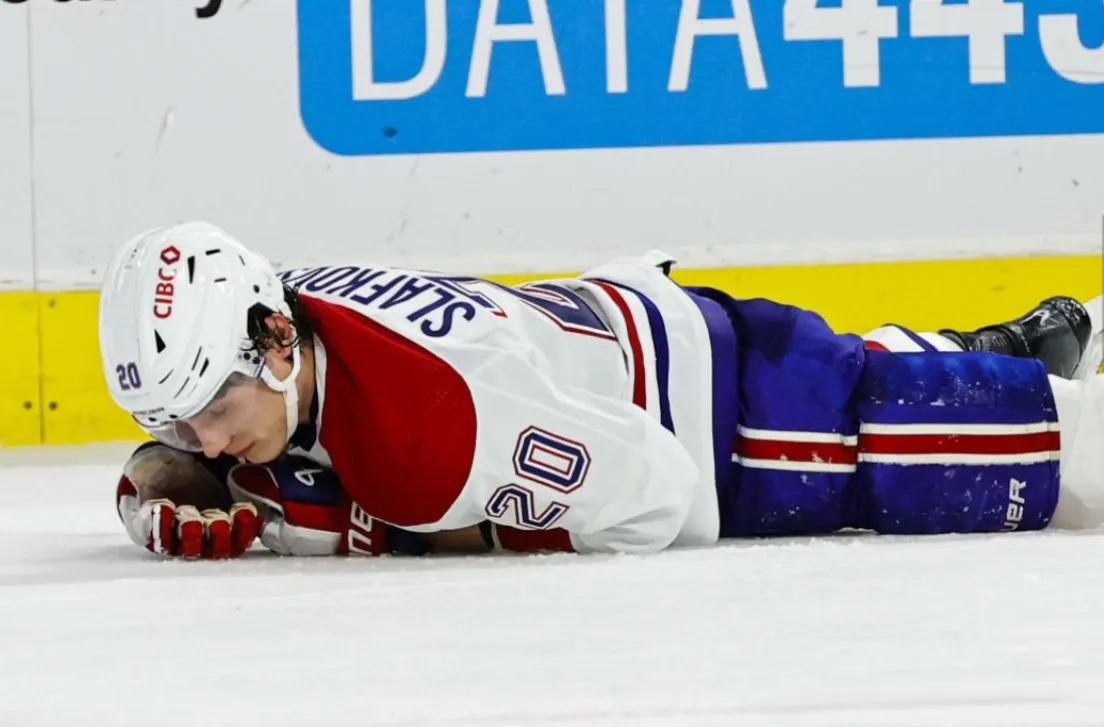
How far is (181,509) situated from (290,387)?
0.69 ft

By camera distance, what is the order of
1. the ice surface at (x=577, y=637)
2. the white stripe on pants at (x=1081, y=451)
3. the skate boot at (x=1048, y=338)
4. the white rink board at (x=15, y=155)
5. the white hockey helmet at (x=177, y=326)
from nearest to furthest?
the ice surface at (x=577, y=637)
the white hockey helmet at (x=177, y=326)
the white stripe on pants at (x=1081, y=451)
the skate boot at (x=1048, y=338)
the white rink board at (x=15, y=155)

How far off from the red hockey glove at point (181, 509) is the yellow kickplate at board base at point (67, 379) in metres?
1.35

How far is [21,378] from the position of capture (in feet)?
10.4

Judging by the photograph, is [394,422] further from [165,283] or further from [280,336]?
[165,283]

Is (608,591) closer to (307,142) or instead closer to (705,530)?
(705,530)

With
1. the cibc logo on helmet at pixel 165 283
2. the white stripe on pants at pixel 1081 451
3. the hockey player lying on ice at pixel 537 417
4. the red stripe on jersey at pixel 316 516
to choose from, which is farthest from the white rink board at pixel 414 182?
the cibc logo on helmet at pixel 165 283

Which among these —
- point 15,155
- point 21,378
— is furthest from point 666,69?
point 21,378

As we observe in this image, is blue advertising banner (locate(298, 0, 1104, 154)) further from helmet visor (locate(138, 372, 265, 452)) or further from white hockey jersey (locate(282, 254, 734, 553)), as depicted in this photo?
helmet visor (locate(138, 372, 265, 452))

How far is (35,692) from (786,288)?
220 cm

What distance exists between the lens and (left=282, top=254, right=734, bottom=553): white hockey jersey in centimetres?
168

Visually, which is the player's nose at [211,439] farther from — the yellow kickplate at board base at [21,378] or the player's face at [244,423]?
the yellow kickplate at board base at [21,378]

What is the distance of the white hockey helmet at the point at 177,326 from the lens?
5.31 feet

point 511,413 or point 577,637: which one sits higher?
point 511,413

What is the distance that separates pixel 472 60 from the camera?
317 centimetres
